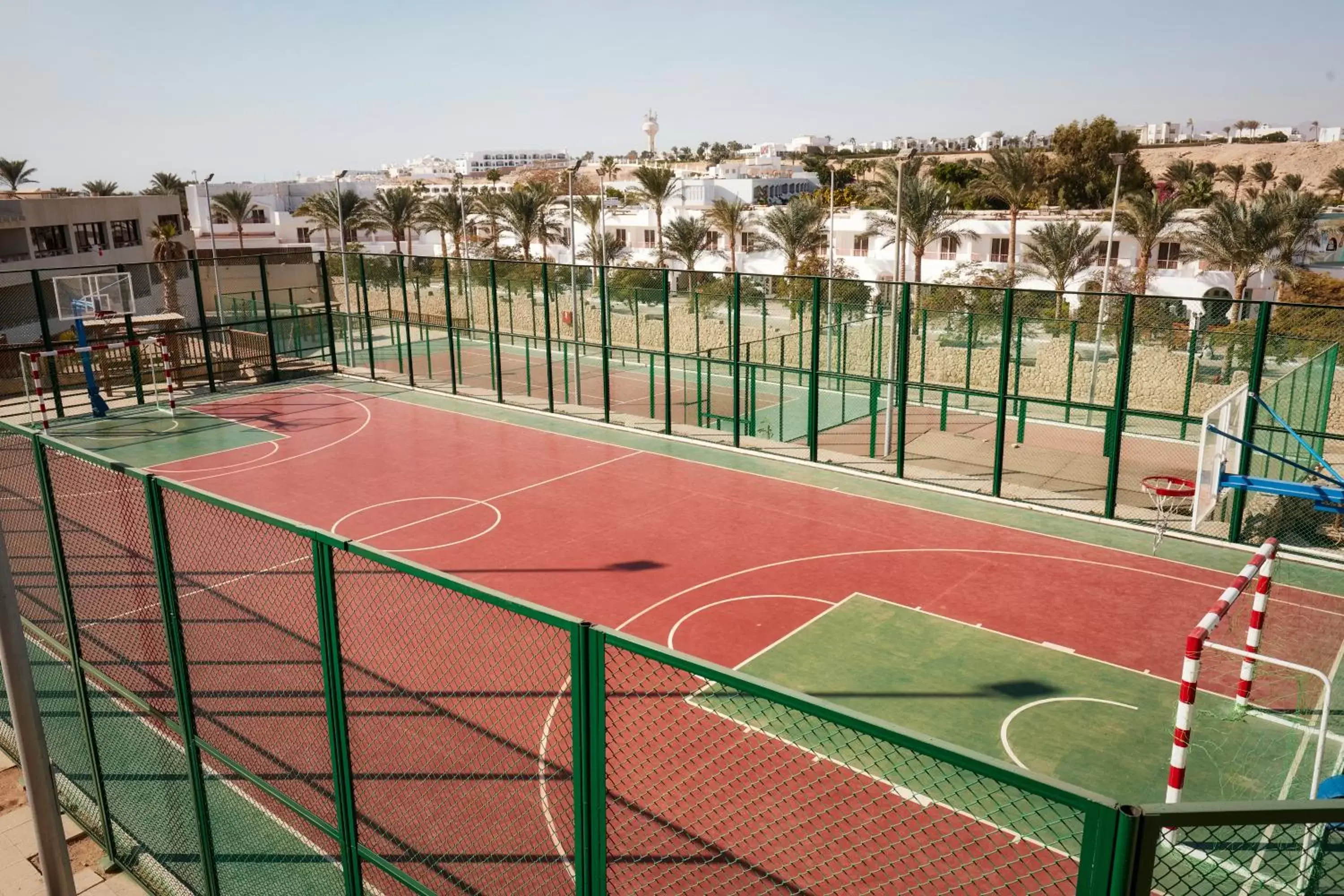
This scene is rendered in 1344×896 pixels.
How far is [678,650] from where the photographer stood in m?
9.30

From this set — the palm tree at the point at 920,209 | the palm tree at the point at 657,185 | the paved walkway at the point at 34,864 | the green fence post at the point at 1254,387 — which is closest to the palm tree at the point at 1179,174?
the palm tree at the point at 920,209

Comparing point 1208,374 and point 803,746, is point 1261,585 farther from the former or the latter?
point 1208,374

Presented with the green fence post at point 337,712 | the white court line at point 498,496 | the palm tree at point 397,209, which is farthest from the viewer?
the palm tree at point 397,209

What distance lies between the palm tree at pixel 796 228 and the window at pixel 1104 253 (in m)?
12.4

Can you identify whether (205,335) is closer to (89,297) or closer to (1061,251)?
(89,297)

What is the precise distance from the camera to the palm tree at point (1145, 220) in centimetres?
3888

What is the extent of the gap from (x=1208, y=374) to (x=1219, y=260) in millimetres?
16143

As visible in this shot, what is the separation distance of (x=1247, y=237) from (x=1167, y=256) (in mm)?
12337

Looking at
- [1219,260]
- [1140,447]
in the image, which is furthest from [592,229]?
[1140,447]

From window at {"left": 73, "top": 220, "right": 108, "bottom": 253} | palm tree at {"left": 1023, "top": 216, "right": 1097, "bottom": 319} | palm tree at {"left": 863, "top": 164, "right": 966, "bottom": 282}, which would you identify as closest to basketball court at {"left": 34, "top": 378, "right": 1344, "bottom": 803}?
palm tree at {"left": 1023, "top": 216, "right": 1097, "bottom": 319}

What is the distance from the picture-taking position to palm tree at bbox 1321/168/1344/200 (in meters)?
68.9

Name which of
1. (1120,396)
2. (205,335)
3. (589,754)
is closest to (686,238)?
(205,335)

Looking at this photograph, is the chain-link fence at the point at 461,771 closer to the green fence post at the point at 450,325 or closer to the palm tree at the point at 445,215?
the green fence post at the point at 450,325

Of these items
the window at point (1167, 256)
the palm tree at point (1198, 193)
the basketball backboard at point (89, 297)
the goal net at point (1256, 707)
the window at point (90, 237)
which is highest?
the palm tree at point (1198, 193)
